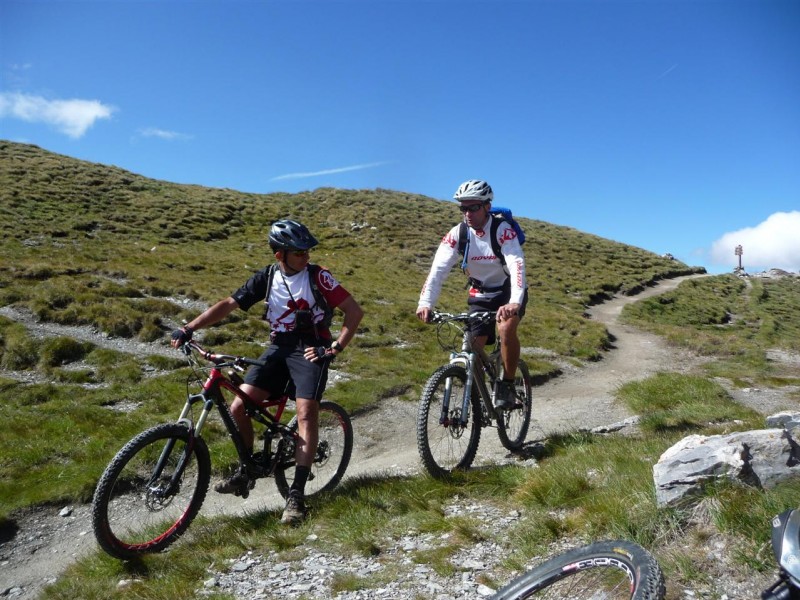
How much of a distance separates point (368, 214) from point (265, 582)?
212ft

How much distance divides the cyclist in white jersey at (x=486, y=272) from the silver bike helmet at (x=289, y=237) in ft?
4.99

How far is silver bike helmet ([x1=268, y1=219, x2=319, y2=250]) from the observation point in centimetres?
575

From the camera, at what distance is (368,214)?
67438 millimetres

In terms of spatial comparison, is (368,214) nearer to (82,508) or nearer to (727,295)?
(727,295)

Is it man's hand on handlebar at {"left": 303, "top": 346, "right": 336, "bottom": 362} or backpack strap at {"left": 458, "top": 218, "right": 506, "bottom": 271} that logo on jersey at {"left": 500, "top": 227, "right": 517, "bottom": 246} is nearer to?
backpack strap at {"left": 458, "top": 218, "right": 506, "bottom": 271}

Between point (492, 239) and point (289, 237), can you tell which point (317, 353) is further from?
point (492, 239)

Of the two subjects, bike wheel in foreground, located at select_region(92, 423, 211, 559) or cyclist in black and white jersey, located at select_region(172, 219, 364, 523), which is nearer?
bike wheel in foreground, located at select_region(92, 423, 211, 559)

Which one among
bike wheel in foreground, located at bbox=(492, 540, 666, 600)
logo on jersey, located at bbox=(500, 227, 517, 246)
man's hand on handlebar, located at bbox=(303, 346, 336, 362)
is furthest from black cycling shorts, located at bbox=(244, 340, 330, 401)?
bike wheel in foreground, located at bbox=(492, 540, 666, 600)

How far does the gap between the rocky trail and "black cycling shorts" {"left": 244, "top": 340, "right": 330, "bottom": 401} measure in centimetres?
167

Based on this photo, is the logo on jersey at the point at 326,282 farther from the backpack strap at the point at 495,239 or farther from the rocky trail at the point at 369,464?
the rocky trail at the point at 369,464

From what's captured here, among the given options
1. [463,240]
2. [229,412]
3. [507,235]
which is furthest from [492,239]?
[229,412]

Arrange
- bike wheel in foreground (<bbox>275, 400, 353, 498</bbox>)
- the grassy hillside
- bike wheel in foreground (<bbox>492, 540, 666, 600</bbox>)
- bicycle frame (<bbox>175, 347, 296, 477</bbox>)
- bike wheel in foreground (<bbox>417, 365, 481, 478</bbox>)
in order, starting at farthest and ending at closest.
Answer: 1. bike wheel in foreground (<bbox>275, 400, 353, 498</bbox>)
2. bike wheel in foreground (<bbox>417, 365, 481, 478</bbox>)
3. bicycle frame (<bbox>175, 347, 296, 477</bbox>)
4. the grassy hillside
5. bike wheel in foreground (<bbox>492, 540, 666, 600</bbox>)

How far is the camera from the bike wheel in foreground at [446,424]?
6000 mm

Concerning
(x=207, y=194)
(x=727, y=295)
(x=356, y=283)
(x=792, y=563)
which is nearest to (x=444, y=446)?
(x=792, y=563)
